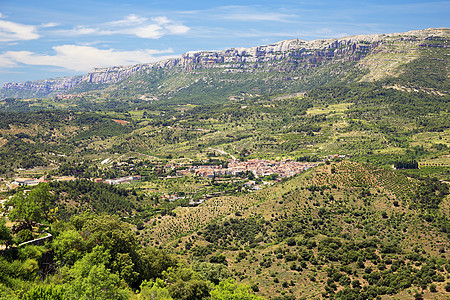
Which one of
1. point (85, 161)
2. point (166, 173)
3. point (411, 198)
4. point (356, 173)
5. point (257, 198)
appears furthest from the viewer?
point (85, 161)

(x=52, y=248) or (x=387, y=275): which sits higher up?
(x=52, y=248)

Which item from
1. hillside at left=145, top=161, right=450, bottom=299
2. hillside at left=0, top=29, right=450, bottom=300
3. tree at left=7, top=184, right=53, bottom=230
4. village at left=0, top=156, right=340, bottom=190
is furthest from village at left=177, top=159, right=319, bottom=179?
tree at left=7, top=184, right=53, bottom=230

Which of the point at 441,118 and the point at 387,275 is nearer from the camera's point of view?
the point at 387,275

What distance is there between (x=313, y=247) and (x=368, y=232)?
45.0ft

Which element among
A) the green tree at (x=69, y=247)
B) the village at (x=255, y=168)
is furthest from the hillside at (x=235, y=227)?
the village at (x=255, y=168)

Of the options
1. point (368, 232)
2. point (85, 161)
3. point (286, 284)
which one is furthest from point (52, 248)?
point (85, 161)

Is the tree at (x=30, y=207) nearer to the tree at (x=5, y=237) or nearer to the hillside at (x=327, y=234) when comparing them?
the tree at (x=5, y=237)

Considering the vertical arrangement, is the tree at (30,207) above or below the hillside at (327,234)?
above

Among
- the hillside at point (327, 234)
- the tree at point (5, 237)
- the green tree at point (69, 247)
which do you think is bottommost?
the hillside at point (327, 234)

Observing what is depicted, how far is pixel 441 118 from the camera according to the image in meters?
176

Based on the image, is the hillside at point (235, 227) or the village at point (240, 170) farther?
the village at point (240, 170)

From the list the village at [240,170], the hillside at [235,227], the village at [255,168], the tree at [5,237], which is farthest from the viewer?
the village at [255,168]

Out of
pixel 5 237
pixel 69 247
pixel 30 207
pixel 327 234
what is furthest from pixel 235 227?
pixel 5 237

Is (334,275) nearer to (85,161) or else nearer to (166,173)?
(166,173)
